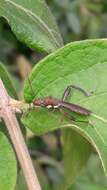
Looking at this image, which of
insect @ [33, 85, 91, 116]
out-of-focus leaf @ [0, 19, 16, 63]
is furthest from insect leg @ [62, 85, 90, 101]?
out-of-focus leaf @ [0, 19, 16, 63]

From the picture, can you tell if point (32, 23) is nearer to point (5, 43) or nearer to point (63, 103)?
point (63, 103)

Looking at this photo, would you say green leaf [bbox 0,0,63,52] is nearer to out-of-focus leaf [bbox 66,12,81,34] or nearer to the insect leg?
the insect leg

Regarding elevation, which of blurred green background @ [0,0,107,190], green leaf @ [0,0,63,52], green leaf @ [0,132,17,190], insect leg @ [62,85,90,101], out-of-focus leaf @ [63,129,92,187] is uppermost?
green leaf @ [0,0,63,52]

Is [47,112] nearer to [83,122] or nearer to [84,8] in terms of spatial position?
[83,122]

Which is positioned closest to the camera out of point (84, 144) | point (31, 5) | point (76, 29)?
point (31, 5)

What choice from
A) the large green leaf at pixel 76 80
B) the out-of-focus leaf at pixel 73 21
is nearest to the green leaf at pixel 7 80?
the large green leaf at pixel 76 80

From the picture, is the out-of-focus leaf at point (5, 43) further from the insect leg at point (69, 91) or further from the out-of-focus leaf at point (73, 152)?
the insect leg at point (69, 91)

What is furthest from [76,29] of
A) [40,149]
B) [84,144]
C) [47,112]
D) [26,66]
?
[47,112]
